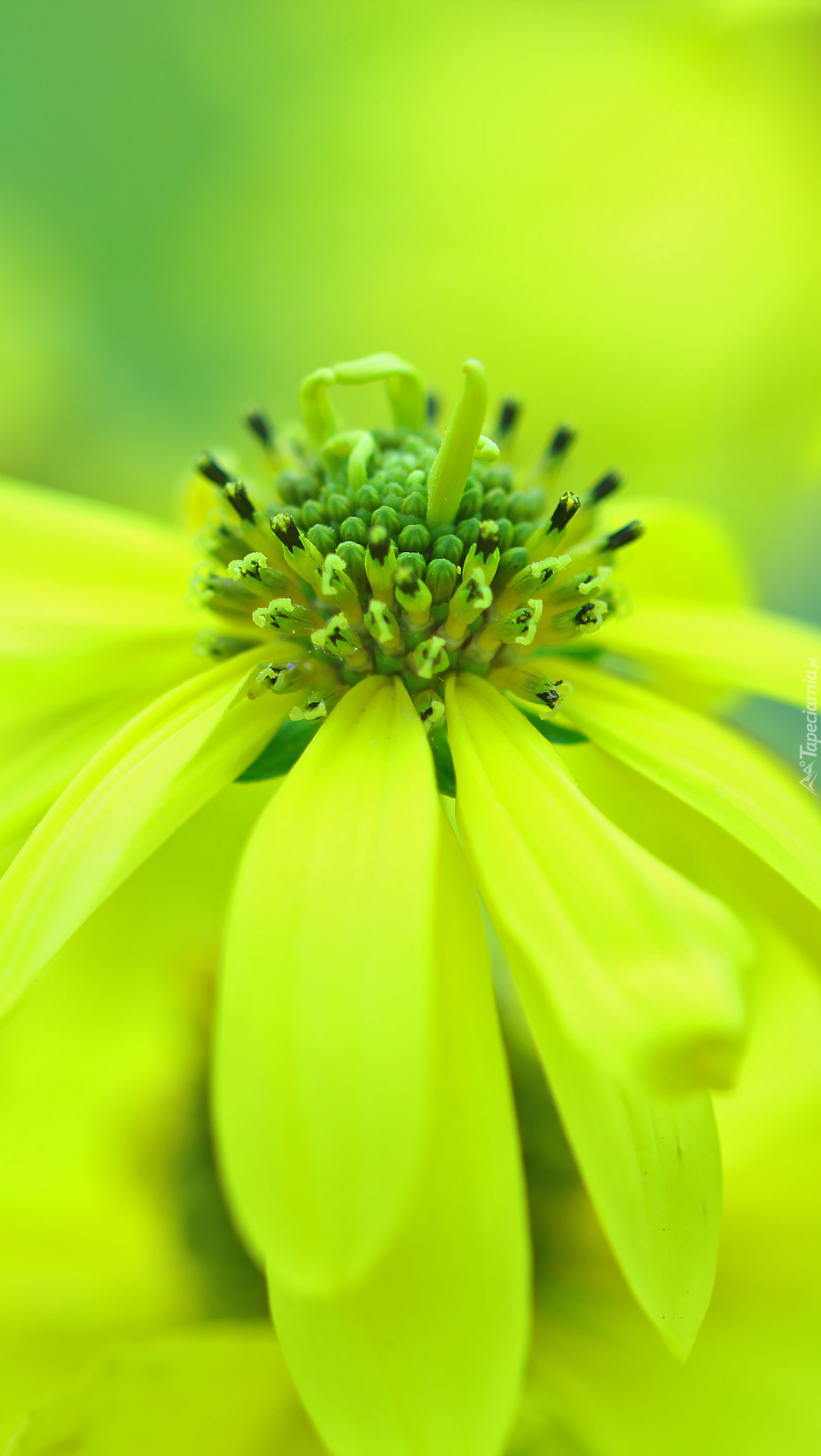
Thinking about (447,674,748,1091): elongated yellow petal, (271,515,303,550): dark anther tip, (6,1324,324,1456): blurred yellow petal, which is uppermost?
(271,515,303,550): dark anther tip

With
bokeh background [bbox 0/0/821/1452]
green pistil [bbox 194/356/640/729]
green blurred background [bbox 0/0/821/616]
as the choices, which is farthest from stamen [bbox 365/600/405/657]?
green blurred background [bbox 0/0/821/616]

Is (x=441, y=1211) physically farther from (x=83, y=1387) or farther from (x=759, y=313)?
(x=759, y=313)

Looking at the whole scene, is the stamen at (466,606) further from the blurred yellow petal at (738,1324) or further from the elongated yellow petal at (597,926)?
the blurred yellow petal at (738,1324)

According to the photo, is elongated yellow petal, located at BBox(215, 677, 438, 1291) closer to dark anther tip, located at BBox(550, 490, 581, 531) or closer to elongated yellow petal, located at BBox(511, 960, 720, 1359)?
elongated yellow petal, located at BBox(511, 960, 720, 1359)

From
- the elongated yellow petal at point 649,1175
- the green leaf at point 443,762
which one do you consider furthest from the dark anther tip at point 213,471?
the elongated yellow petal at point 649,1175

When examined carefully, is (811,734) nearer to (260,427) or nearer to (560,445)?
(560,445)

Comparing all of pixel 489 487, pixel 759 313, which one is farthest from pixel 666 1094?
pixel 759 313

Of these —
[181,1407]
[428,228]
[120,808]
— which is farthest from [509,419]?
[428,228]
